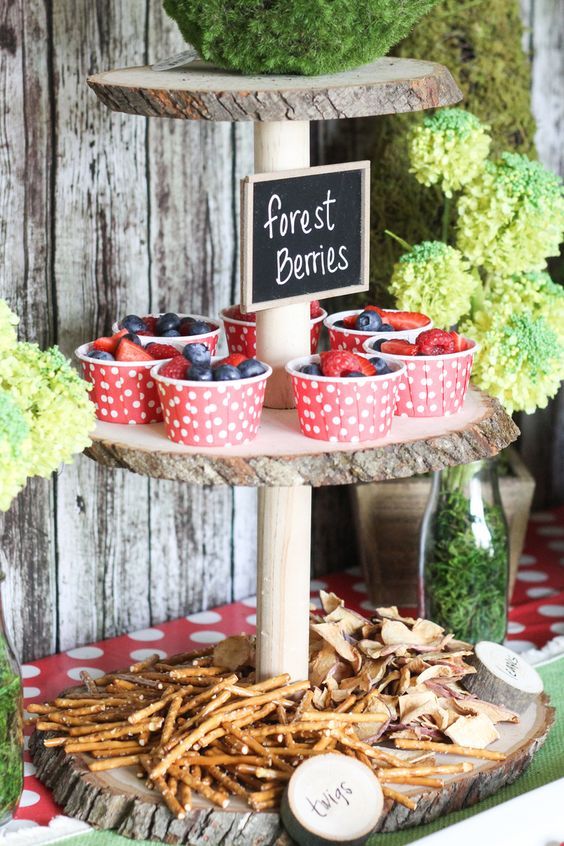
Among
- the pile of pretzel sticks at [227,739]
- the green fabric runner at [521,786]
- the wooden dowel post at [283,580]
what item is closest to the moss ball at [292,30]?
the wooden dowel post at [283,580]

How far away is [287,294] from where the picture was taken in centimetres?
155

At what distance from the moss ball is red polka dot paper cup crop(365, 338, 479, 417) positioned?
1.19 ft

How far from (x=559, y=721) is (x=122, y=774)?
0.67m

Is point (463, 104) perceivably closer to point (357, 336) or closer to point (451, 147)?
point (451, 147)

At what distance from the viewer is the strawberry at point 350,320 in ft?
5.72

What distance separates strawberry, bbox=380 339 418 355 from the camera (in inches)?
64.9

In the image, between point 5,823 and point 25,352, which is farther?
point 5,823

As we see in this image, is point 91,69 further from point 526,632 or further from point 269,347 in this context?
point 526,632

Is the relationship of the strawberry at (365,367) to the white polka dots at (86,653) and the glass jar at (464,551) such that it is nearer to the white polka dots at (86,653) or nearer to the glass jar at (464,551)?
the glass jar at (464,551)

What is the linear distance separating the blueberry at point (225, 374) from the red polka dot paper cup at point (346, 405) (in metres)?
0.08

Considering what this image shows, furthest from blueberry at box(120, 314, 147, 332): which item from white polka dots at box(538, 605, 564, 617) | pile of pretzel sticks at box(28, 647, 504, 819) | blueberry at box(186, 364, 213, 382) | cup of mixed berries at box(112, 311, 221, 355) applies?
white polka dots at box(538, 605, 564, 617)

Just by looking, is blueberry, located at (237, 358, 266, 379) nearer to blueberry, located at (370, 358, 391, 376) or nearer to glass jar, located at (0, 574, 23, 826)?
blueberry, located at (370, 358, 391, 376)

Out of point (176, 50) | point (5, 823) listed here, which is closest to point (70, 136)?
point (176, 50)

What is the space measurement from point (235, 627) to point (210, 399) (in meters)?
0.91
